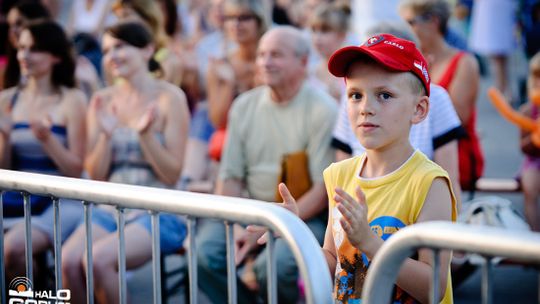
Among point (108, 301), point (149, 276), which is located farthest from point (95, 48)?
point (108, 301)

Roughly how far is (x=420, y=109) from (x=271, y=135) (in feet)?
7.74

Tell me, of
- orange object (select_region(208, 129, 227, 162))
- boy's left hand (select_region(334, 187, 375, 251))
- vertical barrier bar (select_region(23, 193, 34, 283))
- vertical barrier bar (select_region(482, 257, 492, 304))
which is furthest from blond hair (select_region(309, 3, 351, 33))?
vertical barrier bar (select_region(482, 257, 492, 304))

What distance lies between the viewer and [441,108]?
4.40m

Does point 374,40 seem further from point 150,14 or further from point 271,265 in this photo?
point 150,14

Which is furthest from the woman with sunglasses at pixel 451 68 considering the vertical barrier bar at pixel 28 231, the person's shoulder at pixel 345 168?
the vertical barrier bar at pixel 28 231

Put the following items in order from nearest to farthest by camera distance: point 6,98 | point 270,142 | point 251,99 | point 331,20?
point 270,142 < point 251,99 < point 6,98 < point 331,20

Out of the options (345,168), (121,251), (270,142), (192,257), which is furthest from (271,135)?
(192,257)

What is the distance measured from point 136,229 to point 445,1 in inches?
90.6

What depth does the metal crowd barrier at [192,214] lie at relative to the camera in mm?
2182

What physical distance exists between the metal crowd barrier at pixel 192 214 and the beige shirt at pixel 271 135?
7.46ft

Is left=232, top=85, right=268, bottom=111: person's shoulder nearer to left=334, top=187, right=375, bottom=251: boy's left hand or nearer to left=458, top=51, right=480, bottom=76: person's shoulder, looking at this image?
left=458, top=51, right=480, bottom=76: person's shoulder

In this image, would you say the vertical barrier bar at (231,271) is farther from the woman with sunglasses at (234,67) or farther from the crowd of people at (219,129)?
the woman with sunglasses at (234,67)

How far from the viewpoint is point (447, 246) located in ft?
6.50

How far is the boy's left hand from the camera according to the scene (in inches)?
95.3
